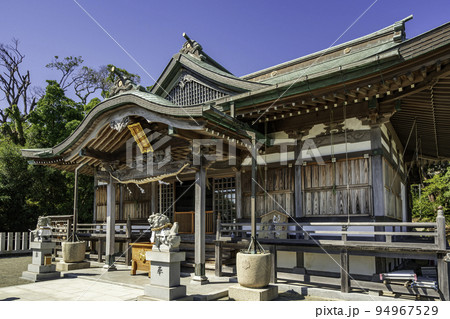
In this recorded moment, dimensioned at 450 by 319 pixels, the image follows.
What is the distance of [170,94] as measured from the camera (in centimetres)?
1505

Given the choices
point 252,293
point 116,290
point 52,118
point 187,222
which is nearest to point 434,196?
point 187,222

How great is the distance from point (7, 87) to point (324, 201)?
33.4m

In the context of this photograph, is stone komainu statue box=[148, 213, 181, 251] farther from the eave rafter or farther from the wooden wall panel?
the wooden wall panel

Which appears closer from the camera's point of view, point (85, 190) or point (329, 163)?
point (329, 163)

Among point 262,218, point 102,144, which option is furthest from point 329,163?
point 102,144

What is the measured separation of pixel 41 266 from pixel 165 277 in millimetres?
6095

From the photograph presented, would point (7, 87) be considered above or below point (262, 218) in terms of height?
above

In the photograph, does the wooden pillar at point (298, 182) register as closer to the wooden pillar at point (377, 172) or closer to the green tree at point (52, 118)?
the wooden pillar at point (377, 172)

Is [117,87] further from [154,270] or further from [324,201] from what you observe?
[324,201]

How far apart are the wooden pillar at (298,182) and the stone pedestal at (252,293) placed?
3.20m

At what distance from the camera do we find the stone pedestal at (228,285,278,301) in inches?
289

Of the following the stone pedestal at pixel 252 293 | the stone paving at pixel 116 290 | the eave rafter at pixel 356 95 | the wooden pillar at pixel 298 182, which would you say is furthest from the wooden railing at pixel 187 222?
the stone pedestal at pixel 252 293

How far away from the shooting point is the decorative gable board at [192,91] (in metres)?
13.2

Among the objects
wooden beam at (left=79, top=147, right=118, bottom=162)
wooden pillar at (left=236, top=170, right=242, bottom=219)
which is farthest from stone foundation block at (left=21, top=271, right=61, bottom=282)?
wooden pillar at (left=236, top=170, right=242, bottom=219)
